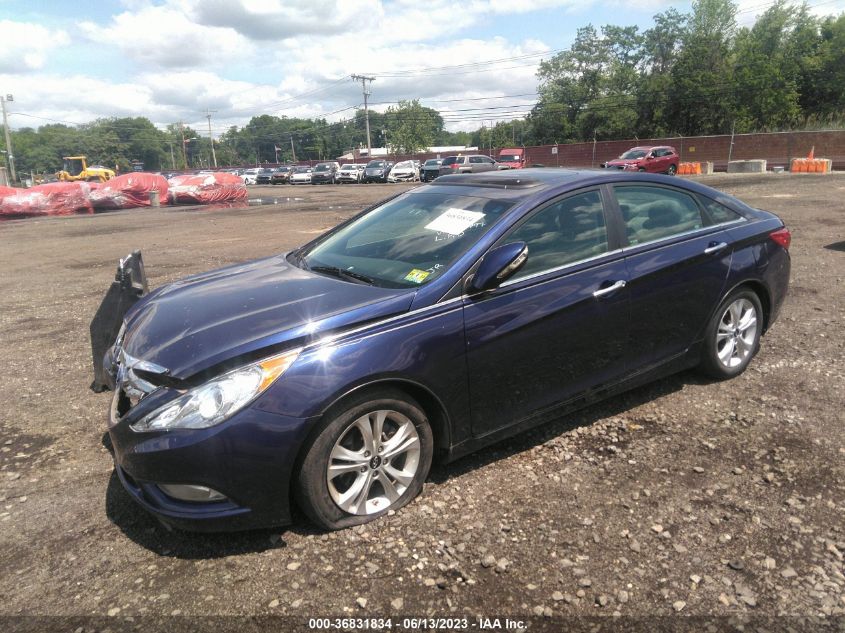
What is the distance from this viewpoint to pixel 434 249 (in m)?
3.39

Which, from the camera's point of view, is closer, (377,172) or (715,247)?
(715,247)

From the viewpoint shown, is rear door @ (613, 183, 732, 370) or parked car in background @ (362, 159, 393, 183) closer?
rear door @ (613, 183, 732, 370)

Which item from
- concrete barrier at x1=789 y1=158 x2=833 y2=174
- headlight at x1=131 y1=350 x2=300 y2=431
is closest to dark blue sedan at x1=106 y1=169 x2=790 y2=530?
headlight at x1=131 y1=350 x2=300 y2=431

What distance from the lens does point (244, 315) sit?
2.98 m

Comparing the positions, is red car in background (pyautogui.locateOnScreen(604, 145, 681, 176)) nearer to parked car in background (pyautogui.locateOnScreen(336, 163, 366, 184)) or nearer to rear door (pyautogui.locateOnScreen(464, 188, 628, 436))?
parked car in background (pyautogui.locateOnScreen(336, 163, 366, 184))

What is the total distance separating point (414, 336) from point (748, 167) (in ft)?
126

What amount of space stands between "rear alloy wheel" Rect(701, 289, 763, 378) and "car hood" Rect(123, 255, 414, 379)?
243 cm

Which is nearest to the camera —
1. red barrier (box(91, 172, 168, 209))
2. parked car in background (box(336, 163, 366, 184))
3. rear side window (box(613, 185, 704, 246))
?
rear side window (box(613, 185, 704, 246))

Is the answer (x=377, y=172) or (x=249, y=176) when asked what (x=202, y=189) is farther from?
(x=249, y=176)

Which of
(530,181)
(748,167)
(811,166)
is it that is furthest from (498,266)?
(748,167)

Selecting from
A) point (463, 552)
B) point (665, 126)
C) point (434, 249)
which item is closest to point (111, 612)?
point (463, 552)

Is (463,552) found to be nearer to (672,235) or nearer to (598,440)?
(598,440)

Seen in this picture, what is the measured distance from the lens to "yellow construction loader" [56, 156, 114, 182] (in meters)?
56.3

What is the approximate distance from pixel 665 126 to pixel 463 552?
67194mm
